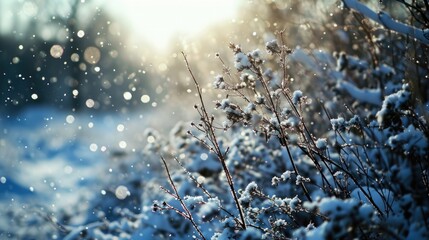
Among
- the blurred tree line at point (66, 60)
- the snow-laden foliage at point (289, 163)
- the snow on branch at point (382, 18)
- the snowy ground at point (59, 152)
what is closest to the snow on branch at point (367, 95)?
the snow-laden foliage at point (289, 163)

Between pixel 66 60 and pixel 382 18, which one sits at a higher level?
pixel 66 60

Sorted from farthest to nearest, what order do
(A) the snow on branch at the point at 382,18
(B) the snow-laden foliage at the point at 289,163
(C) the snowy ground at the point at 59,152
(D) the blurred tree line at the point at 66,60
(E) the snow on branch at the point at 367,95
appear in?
(D) the blurred tree line at the point at 66,60
(C) the snowy ground at the point at 59,152
(E) the snow on branch at the point at 367,95
(A) the snow on branch at the point at 382,18
(B) the snow-laden foliage at the point at 289,163

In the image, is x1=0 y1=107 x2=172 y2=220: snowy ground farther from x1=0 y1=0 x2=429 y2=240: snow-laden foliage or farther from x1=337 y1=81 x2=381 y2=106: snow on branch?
x1=337 y1=81 x2=381 y2=106: snow on branch

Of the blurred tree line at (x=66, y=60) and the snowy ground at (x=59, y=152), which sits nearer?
the snowy ground at (x=59, y=152)

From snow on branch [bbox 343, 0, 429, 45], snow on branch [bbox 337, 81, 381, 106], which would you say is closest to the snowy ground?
snow on branch [bbox 337, 81, 381, 106]

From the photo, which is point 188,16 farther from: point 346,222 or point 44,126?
point 44,126

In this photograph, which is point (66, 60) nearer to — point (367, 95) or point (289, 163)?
point (289, 163)

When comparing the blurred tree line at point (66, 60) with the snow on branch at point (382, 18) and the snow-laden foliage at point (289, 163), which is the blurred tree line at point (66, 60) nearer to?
the snow-laden foliage at point (289, 163)

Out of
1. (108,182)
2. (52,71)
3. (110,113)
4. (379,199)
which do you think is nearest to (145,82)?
(110,113)

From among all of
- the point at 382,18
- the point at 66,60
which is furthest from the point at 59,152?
the point at 382,18
